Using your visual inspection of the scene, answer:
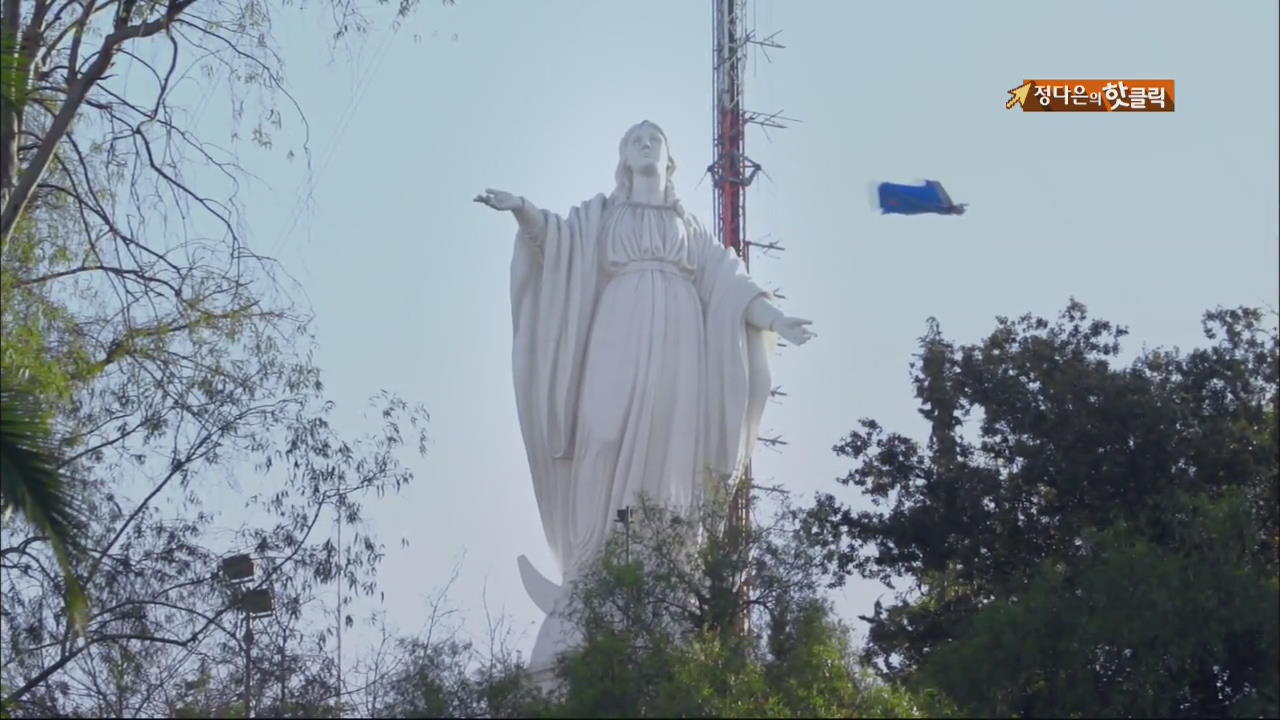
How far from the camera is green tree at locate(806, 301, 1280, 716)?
17672 mm

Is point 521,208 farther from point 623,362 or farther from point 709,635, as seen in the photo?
point 709,635

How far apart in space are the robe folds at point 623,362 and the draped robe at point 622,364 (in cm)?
1

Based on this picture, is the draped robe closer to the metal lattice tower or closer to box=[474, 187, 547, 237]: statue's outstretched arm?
box=[474, 187, 547, 237]: statue's outstretched arm

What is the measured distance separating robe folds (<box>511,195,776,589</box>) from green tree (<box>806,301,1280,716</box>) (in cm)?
155

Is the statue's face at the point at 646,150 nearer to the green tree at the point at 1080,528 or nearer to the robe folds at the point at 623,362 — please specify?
the robe folds at the point at 623,362

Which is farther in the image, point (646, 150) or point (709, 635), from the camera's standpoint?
point (646, 150)

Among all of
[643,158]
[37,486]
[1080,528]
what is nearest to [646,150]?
[643,158]

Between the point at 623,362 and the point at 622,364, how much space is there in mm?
19

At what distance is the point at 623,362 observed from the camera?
1950 cm

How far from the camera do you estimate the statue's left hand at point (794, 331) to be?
19.3 metres

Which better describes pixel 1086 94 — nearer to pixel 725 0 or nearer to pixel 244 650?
pixel 244 650

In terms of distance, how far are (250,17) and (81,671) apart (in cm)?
521

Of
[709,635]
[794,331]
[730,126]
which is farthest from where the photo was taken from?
[730,126]

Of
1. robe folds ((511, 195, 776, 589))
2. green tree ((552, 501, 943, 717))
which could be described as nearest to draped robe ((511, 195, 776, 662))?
robe folds ((511, 195, 776, 589))
